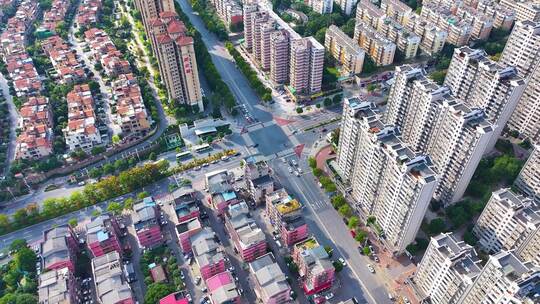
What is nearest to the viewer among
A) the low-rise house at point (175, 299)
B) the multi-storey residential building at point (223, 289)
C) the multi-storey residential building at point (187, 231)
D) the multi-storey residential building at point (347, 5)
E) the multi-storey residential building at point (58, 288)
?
the multi-storey residential building at point (58, 288)

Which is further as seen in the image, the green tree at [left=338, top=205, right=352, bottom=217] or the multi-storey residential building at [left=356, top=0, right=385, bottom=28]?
the multi-storey residential building at [left=356, top=0, right=385, bottom=28]

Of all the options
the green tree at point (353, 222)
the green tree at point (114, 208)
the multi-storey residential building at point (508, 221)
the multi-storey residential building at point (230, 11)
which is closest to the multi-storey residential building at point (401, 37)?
the multi-storey residential building at point (230, 11)

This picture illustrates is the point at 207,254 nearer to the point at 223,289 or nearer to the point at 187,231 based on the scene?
the point at 187,231

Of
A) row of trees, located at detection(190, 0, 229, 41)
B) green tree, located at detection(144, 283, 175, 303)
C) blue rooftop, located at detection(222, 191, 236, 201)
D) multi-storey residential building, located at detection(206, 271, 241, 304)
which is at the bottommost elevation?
green tree, located at detection(144, 283, 175, 303)

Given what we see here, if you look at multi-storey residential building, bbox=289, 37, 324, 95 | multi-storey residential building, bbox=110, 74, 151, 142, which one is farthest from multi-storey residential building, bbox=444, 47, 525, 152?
multi-storey residential building, bbox=110, 74, 151, 142

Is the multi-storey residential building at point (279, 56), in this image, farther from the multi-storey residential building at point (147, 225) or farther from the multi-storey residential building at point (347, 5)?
the multi-storey residential building at point (147, 225)

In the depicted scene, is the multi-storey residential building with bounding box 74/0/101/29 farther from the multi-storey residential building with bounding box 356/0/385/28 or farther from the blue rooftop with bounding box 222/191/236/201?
the blue rooftop with bounding box 222/191/236/201

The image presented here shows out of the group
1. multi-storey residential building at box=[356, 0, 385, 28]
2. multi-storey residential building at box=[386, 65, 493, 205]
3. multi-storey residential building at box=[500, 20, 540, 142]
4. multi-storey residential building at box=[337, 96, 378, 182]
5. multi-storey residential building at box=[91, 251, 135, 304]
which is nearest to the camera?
multi-storey residential building at box=[91, 251, 135, 304]
